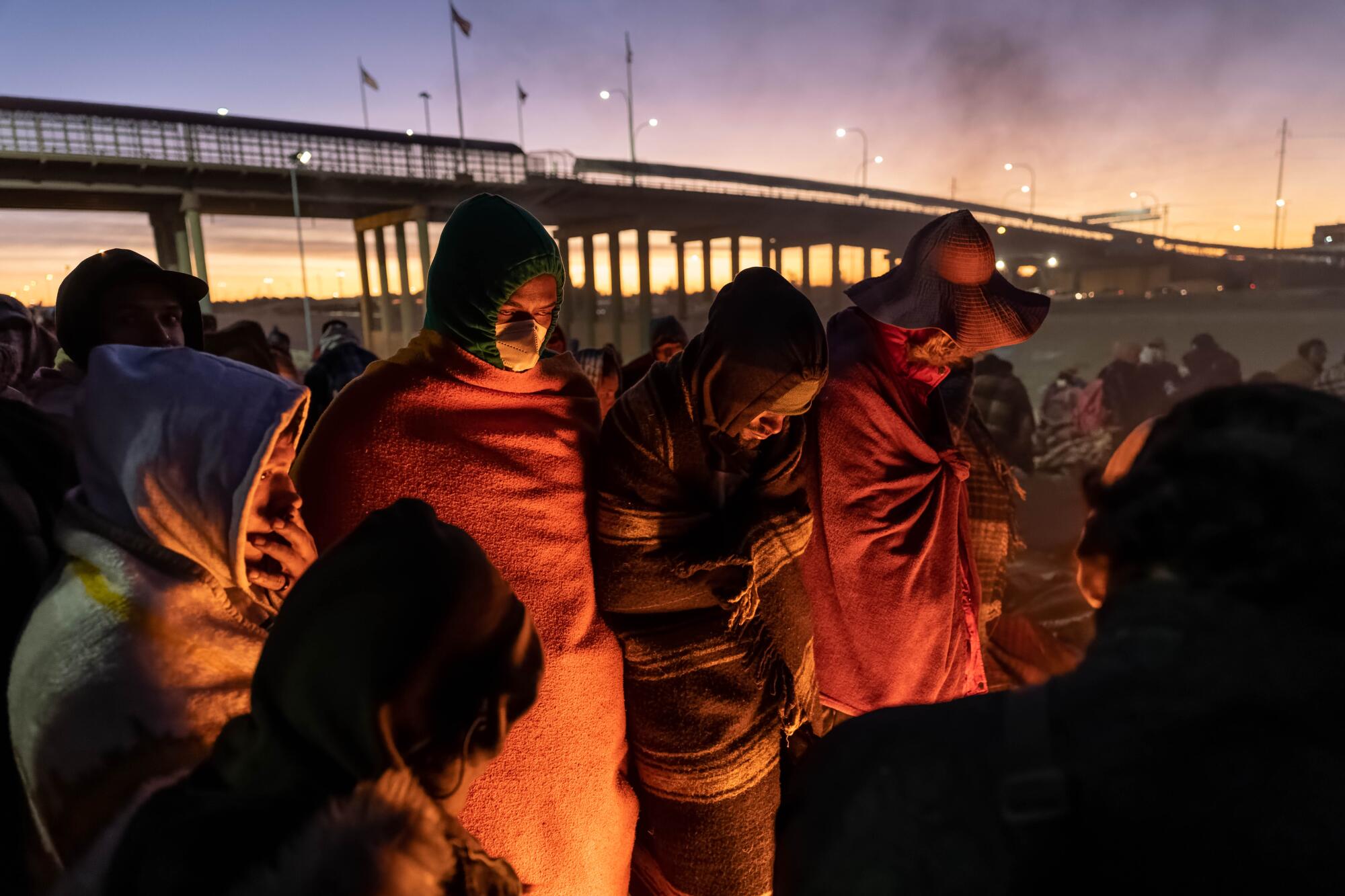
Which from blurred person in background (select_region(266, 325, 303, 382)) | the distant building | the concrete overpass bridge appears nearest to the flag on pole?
the concrete overpass bridge

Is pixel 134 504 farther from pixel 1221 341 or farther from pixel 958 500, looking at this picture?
pixel 1221 341

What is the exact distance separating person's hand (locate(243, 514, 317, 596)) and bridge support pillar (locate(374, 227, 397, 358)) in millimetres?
30803

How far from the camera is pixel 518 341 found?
6.14ft

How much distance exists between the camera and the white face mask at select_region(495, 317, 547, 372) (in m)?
1.87

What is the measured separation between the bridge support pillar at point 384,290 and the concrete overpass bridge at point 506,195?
72 mm

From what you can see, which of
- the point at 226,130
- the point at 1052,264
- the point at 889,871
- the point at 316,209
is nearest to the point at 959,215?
the point at 889,871

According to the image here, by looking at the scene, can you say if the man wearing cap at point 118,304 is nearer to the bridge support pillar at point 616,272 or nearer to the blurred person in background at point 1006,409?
the blurred person in background at point 1006,409

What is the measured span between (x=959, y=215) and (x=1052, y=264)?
5524cm

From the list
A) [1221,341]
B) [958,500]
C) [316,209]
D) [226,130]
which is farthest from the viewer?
[316,209]

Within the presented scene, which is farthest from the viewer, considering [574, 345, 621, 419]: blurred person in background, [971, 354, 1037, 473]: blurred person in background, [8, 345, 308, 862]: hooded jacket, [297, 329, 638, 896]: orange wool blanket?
[971, 354, 1037, 473]: blurred person in background

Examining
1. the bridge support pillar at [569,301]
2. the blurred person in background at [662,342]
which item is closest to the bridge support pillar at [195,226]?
the bridge support pillar at [569,301]

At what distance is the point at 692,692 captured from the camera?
1.89m

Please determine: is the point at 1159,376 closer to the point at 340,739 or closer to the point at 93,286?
the point at 93,286

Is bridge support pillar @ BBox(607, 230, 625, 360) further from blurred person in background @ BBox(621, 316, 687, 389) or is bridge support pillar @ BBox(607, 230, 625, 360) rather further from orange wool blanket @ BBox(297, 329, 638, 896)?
orange wool blanket @ BBox(297, 329, 638, 896)
